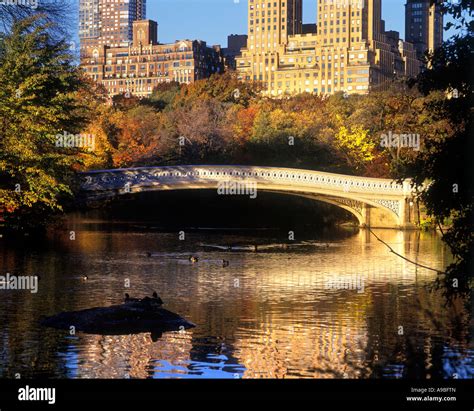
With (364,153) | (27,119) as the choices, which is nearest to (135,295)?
(27,119)

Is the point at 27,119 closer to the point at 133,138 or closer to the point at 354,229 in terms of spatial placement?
the point at 354,229

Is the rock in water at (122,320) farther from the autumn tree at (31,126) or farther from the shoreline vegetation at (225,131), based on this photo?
the autumn tree at (31,126)

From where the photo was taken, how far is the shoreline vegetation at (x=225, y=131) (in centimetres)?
1692

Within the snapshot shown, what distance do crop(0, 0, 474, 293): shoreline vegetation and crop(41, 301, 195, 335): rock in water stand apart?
225 inches

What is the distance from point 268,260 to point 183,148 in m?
35.2

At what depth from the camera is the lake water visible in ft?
58.7

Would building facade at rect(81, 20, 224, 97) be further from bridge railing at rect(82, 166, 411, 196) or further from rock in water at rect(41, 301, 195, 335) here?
rock in water at rect(41, 301, 195, 335)

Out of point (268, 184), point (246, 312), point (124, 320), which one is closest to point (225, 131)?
point (268, 184)

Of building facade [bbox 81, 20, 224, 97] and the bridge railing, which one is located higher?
building facade [bbox 81, 20, 224, 97]

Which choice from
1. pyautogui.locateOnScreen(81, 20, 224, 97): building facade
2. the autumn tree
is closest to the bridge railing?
Result: the autumn tree

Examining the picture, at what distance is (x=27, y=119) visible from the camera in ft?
122

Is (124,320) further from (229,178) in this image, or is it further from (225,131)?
(225,131)

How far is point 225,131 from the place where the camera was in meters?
71.8

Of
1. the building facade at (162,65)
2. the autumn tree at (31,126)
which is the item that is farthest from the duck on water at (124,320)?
the building facade at (162,65)
